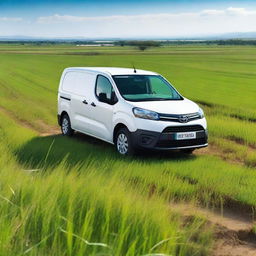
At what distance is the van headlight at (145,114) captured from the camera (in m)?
10.8

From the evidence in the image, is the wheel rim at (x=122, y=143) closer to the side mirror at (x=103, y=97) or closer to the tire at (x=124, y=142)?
the tire at (x=124, y=142)

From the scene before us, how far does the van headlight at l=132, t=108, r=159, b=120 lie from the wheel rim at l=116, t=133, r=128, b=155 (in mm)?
572

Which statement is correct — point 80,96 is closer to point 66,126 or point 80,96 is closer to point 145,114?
point 66,126

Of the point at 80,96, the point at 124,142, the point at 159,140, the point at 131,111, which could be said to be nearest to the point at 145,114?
the point at 131,111

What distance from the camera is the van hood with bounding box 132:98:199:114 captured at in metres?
11.0

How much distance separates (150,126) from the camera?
1073 cm

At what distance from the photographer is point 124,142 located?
438 inches

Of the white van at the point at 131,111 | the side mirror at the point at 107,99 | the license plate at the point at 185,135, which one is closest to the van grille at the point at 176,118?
the white van at the point at 131,111

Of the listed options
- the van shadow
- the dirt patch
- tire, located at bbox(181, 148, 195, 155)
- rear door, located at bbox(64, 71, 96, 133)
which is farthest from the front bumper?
rear door, located at bbox(64, 71, 96, 133)

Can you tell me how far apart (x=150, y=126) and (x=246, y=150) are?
263cm

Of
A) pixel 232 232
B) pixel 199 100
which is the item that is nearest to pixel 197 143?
pixel 232 232

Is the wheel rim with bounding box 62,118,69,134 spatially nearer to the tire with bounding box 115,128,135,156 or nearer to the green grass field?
the green grass field

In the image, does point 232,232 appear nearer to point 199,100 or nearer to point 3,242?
point 3,242

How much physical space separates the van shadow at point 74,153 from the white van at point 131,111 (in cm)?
28
